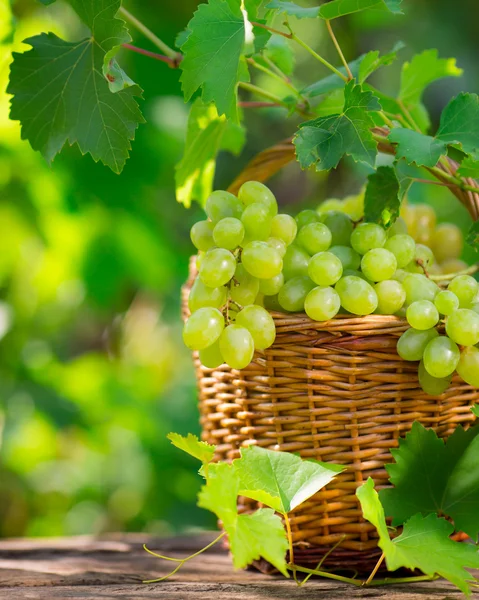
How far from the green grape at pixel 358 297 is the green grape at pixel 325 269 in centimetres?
1

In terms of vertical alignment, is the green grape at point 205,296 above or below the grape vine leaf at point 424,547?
above

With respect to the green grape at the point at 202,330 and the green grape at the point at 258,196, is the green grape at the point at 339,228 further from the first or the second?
the green grape at the point at 202,330

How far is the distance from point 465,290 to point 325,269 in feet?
0.49

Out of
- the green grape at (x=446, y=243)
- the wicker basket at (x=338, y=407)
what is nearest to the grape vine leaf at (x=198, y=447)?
the wicker basket at (x=338, y=407)

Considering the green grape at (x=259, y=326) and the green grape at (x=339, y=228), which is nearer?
the green grape at (x=259, y=326)

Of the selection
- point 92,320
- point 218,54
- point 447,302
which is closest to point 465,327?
point 447,302

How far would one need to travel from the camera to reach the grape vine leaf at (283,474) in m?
0.65

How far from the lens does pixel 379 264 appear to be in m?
0.71

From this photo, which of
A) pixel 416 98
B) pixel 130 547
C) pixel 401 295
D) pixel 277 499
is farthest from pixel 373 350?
pixel 130 547

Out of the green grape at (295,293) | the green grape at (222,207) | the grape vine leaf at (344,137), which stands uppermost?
the grape vine leaf at (344,137)

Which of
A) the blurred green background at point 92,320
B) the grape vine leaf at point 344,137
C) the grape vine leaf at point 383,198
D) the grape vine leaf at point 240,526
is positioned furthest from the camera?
the blurred green background at point 92,320

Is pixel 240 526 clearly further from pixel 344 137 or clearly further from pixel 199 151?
pixel 199 151

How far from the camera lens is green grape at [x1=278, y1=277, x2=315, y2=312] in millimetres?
702

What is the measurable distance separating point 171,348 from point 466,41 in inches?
75.6
